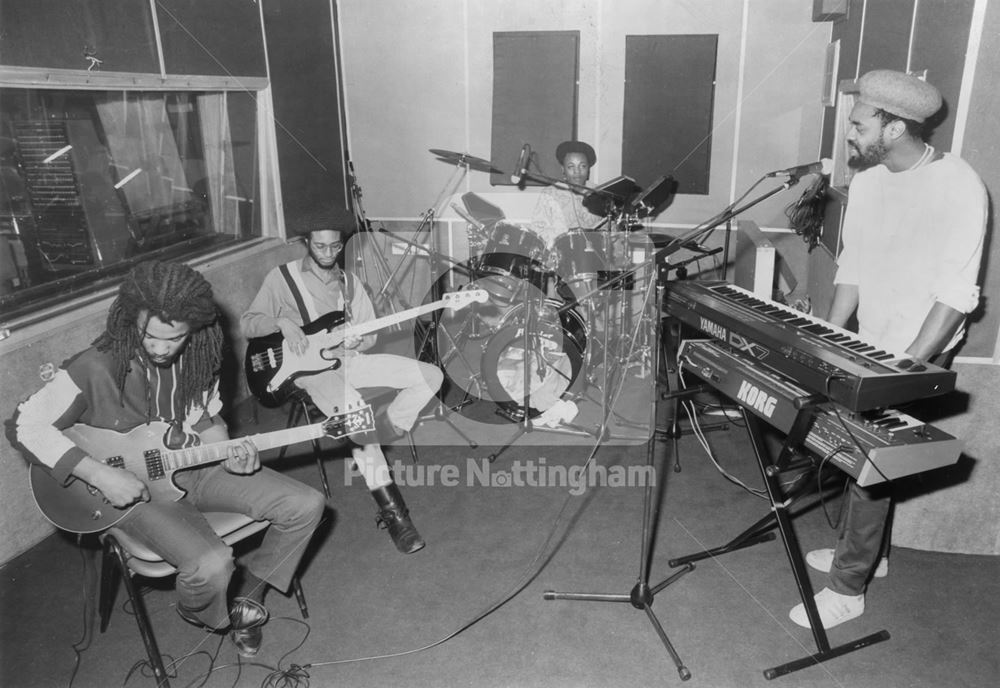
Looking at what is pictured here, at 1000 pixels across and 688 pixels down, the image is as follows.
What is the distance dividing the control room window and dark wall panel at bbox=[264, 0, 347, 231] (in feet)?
1.03

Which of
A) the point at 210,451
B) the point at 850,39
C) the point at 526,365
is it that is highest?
the point at 850,39

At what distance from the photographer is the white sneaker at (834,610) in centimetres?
271

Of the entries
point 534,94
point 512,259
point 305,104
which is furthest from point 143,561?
point 534,94

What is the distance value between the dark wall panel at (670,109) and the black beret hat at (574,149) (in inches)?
10.5

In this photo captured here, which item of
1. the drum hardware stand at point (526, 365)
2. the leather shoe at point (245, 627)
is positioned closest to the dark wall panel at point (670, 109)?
the drum hardware stand at point (526, 365)

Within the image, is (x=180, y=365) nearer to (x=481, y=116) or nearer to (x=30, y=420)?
(x=30, y=420)

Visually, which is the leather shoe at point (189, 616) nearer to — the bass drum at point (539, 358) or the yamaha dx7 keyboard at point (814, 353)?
the yamaha dx7 keyboard at point (814, 353)

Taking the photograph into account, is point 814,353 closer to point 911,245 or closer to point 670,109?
point 911,245

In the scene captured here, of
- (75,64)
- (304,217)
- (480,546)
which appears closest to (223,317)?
(304,217)

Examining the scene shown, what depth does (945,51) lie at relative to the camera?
2.95 m

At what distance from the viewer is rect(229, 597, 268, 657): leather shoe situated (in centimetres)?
263

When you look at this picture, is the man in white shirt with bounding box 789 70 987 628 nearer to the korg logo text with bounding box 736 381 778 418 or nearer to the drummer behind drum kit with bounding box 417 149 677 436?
the korg logo text with bounding box 736 381 778 418

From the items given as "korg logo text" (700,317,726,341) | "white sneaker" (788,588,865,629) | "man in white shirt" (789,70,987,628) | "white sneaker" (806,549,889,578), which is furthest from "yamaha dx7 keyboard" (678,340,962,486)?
"white sneaker" (806,549,889,578)

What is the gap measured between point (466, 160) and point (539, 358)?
1726 millimetres
